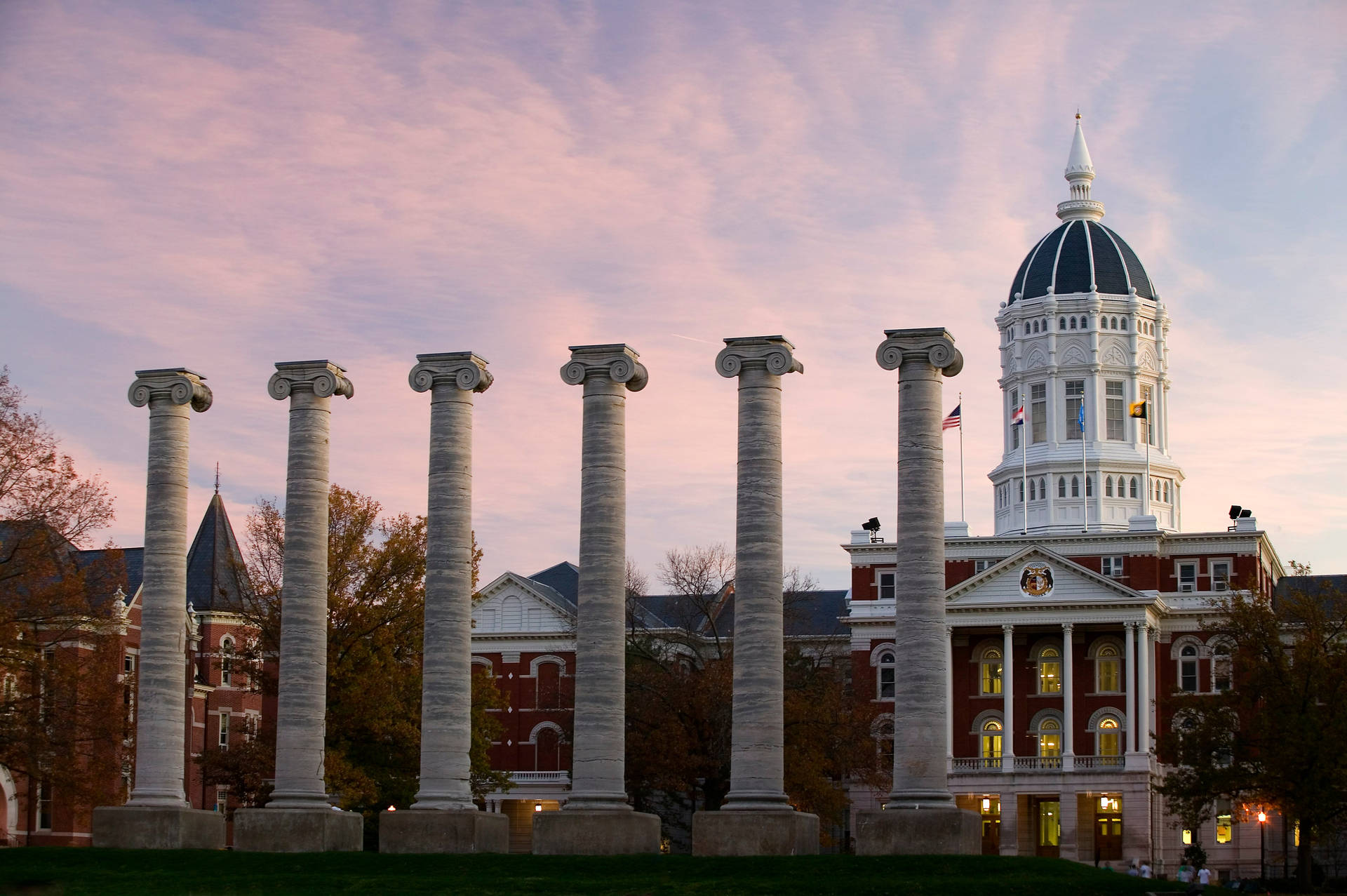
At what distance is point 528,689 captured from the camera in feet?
366

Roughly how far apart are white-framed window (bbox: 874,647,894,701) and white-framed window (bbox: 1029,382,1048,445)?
2371cm

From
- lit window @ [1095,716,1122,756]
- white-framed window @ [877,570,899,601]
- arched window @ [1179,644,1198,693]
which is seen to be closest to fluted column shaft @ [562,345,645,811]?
lit window @ [1095,716,1122,756]

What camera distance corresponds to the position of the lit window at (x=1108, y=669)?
101875mm

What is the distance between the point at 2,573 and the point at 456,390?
18.9 metres

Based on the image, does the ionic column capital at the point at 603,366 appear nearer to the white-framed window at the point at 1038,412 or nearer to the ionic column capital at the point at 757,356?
the ionic column capital at the point at 757,356

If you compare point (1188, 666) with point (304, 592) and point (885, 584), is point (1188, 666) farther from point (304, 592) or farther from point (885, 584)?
point (304, 592)

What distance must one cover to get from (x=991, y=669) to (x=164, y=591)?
56.2 m

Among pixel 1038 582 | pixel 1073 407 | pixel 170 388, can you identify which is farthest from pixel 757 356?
Result: pixel 1073 407

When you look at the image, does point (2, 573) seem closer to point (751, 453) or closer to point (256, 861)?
point (256, 861)

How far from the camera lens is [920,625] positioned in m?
53.5

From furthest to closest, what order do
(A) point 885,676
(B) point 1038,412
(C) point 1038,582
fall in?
(B) point 1038,412 → (A) point 885,676 → (C) point 1038,582

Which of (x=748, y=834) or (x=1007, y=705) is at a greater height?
(x=1007, y=705)

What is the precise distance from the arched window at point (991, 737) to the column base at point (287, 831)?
52626 millimetres

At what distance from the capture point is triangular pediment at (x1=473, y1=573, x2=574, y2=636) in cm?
11144
